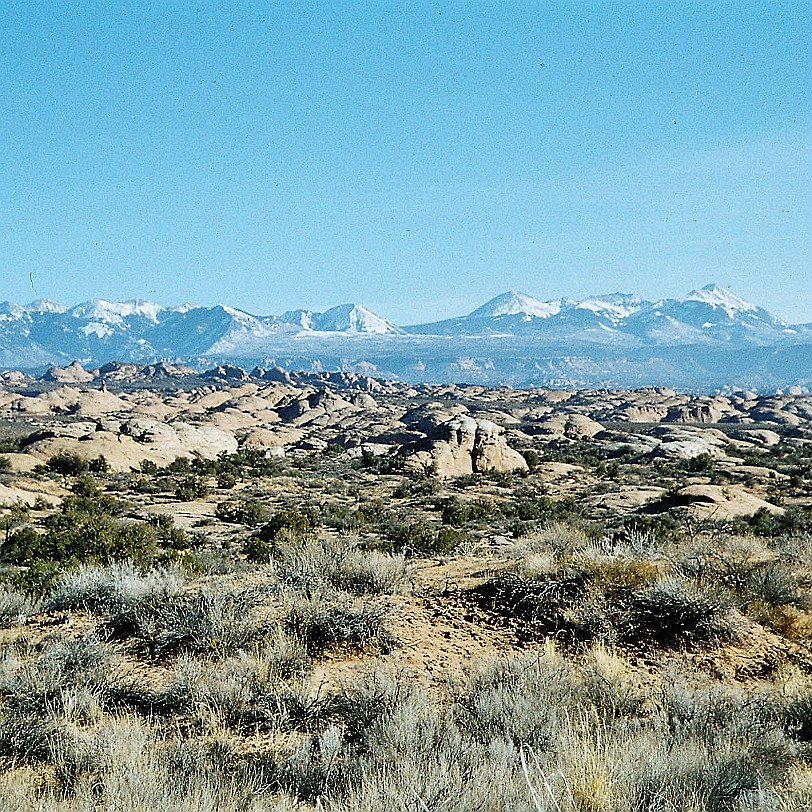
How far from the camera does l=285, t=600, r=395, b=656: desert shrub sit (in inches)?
269

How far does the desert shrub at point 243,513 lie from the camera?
71.2ft

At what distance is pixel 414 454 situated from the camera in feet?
→ 128

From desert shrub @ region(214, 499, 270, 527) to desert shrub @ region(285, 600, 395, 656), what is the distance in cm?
1461

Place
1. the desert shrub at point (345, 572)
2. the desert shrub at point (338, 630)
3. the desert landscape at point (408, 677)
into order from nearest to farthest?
the desert landscape at point (408, 677) → the desert shrub at point (338, 630) → the desert shrub at point (345, 572)

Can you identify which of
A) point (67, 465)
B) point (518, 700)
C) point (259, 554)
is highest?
point (518, 700)

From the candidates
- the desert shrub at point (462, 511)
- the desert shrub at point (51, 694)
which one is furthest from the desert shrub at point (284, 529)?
the desert shrub at point (51, 694)

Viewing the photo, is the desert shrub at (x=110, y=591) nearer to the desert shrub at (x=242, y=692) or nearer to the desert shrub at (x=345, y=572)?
the desert shrub at (x=345, y=572)

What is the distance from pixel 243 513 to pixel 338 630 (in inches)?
649

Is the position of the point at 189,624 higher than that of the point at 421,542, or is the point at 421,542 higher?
the point at 189,624

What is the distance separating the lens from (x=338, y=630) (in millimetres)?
6891

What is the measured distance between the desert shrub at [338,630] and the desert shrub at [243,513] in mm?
14610

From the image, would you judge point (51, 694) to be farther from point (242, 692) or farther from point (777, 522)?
point (777, 522)

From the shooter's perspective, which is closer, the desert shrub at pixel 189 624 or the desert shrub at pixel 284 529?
the desert shrub at pixel 189 624

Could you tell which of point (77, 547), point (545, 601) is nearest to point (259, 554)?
point (77, 547)
